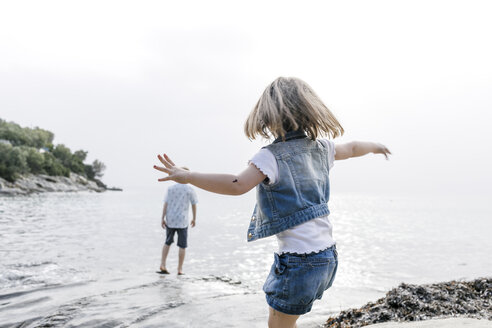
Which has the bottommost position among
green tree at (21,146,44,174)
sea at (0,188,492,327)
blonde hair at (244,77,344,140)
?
sea at (0,188,492,327)

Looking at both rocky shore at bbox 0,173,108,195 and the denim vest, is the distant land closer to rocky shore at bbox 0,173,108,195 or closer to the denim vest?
rocky shore at bbox 0,173,108,195

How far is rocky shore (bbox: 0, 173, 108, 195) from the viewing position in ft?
184

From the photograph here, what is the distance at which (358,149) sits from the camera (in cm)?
306

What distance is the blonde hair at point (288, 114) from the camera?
255 cm

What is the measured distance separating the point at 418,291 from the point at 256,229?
3.49m

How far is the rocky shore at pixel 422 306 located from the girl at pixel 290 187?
2337mm

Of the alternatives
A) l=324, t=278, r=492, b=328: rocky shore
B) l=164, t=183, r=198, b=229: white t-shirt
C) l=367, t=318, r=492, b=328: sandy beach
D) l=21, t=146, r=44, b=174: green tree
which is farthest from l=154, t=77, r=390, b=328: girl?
l=21, t=146, r=44, b=174: green tree

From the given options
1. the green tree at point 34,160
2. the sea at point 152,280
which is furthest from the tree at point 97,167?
the sea at point 152,280

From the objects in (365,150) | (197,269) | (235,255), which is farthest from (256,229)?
(235,255)

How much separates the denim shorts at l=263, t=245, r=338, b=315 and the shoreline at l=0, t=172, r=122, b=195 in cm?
5918

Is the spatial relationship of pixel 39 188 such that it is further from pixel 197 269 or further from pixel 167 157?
pixel 167 157

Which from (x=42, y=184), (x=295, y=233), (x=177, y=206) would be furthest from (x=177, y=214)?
(x=42, y=184)

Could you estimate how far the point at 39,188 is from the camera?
218 feet

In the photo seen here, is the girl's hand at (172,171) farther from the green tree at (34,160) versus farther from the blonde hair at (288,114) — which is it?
the green tree at (34,160)
